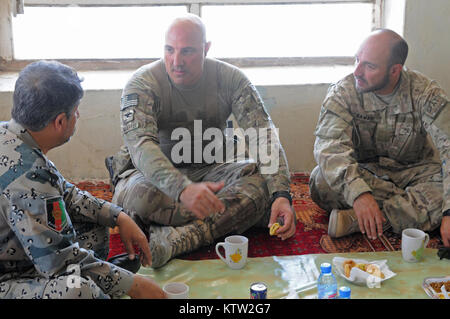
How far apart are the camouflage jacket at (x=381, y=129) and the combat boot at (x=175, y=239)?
2.10 feet

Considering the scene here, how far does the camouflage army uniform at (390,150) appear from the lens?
2.43m

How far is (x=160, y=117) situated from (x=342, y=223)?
0.99 m

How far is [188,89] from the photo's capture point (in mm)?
2527

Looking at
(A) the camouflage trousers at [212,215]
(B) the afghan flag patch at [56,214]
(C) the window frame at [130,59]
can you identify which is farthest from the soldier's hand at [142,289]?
(C) the window frame at [130,59]

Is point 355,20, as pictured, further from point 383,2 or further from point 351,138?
point 351,138

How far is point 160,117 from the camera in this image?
2531 mm

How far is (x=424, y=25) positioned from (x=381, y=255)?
164cm

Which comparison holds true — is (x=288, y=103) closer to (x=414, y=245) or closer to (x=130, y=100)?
(x=130, y=100)

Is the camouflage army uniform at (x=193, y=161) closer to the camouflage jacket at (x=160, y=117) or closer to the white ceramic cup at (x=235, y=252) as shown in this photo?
the camouflage jacket at (x=160, y=117)

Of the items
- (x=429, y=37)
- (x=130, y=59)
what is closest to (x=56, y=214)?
(x=130, y=59)

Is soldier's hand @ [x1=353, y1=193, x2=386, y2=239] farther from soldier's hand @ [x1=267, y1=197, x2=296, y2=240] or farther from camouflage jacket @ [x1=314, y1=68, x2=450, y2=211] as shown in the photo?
soldier's hand @ [x1=267, y1=197, x2=296, y2=240]

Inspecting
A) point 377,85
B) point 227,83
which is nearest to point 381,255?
point 377,85

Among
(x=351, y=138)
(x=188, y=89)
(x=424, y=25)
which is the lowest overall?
(x=351, y=138)

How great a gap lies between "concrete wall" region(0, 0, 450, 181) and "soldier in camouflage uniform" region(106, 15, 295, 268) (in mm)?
630
